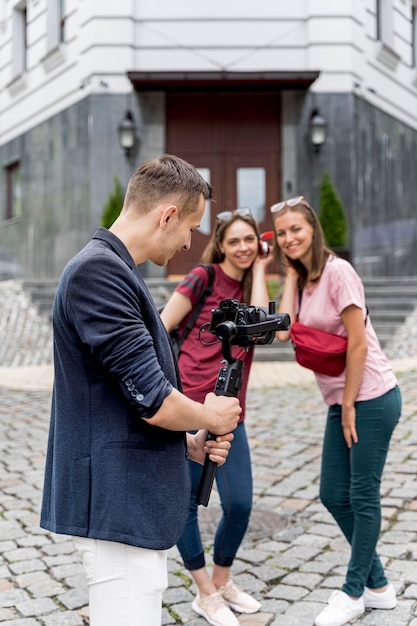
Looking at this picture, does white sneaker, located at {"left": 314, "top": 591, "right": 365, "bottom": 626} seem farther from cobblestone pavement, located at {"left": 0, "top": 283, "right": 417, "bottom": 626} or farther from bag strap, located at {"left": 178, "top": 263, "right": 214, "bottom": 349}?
bag strap, located at {"left": 178, "top": 263, "right": 214, "bottom": 349}

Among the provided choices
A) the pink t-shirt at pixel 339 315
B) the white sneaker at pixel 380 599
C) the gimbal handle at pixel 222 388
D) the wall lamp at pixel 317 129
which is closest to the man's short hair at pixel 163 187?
the gimbal handle at pixel 222 388

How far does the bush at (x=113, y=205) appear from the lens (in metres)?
15.1

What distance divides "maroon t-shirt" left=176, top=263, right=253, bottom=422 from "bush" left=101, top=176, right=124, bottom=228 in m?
11.5

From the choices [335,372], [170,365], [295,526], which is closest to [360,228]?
[295,526]

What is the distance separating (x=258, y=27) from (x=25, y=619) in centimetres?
1444

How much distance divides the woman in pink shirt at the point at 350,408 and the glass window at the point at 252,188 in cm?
1279

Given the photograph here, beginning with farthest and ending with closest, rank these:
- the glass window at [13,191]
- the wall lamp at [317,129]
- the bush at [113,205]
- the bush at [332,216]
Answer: the glass window at [13,191] < the wall lamp at [317,129] < the bush at [113,205] < the bush at [332,216]

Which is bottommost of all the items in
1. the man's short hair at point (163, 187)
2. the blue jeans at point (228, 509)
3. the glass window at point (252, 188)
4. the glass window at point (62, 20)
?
the blue jeans at point (228, 509)

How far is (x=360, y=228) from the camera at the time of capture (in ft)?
53.8

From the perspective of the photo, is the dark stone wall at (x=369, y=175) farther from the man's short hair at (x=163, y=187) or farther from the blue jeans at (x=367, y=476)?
the man's short hair at (x=163, y=187)

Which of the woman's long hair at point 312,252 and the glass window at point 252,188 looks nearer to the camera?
the woman's long hair at point 312,252

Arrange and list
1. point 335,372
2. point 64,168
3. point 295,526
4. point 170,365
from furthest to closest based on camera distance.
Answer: point 64,168
point 295,526
point 335,372
point 170,365

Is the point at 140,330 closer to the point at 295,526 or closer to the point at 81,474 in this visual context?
A: the point at 81,474

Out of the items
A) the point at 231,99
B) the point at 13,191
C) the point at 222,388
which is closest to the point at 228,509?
the point at 222,388
